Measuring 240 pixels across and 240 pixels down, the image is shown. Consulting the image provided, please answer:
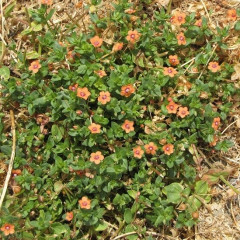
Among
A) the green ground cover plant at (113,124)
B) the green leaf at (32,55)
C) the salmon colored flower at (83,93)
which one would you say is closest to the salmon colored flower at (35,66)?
the green ground cover plant at (113,124)

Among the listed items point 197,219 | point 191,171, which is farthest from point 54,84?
point 197,219

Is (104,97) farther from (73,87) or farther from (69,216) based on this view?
(69,216)

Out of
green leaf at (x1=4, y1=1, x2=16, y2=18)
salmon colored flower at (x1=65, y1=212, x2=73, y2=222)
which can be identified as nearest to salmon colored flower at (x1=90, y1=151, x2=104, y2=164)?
salmon colored flower at (x1=65, y1=212, x2=73, y2=222)

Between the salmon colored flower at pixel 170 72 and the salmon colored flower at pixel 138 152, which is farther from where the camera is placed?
the salmon colored flower at pixel 170 72

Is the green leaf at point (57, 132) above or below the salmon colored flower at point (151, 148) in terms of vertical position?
above

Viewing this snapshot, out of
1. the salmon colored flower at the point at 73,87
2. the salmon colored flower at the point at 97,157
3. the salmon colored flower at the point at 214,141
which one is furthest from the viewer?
the salmon colored flower at the point at 214,141

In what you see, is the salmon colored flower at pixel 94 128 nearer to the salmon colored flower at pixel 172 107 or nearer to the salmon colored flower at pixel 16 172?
the salmon colored flower at pixel 172 107

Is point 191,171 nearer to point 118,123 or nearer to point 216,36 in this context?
point 118,123
